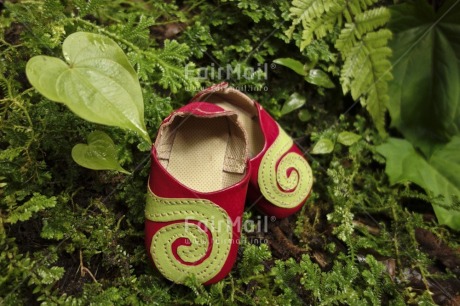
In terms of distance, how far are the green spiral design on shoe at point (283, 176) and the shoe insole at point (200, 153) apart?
14 centimetres

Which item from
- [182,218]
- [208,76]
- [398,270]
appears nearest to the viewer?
[182,218]

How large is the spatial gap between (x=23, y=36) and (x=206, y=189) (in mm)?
783

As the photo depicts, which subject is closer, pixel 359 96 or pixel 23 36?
pixel 23 36

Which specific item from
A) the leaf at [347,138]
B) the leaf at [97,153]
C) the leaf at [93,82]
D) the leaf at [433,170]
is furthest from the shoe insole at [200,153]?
the leaf at [433,170]

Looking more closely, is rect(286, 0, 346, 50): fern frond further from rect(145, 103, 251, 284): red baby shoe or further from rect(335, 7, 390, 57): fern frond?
rect(145, 103, 251, 284): red baby shoe

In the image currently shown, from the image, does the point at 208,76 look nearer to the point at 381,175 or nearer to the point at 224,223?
the point at 224,223

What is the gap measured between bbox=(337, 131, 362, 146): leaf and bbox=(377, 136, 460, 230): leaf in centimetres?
12

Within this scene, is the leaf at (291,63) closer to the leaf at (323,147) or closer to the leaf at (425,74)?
the leaf at (323,147)

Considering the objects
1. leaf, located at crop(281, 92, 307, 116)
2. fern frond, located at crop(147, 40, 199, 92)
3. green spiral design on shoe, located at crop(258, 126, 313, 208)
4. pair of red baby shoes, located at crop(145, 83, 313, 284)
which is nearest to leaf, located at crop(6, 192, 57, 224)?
pair of red baby shoes, located at crop(145, 83, 313, 284)

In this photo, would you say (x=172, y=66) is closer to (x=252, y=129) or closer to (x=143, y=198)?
(x=252, y=129)

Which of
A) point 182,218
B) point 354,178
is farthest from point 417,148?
point 182,218

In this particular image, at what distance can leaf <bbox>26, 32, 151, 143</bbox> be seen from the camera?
→ 931mm

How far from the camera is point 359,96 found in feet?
5.35

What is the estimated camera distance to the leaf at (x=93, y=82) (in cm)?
93
